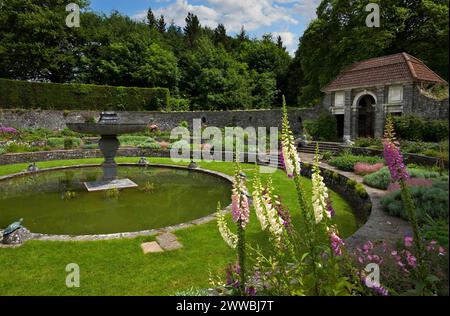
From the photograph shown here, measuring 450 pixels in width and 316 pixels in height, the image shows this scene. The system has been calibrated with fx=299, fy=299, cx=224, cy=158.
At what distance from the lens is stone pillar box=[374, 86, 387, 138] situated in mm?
20297

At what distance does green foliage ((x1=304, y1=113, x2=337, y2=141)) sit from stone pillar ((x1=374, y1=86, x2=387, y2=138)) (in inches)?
137

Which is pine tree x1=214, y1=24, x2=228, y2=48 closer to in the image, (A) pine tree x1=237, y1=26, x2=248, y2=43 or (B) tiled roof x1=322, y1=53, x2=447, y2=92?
(A) pine tree x1=237, y1=26, x2=248, y2=43

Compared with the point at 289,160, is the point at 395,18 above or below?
above

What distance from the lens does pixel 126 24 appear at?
4353cm

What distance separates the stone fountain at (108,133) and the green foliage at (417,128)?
14996mm

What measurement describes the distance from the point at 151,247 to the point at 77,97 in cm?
2914

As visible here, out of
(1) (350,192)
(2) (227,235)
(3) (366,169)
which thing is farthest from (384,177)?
(2) (227,235)

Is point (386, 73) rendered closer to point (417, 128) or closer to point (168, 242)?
point (417, 128)

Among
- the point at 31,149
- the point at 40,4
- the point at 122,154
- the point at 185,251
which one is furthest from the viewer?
the point at 40,4

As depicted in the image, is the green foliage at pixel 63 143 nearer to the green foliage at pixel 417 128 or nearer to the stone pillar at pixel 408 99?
the green foliage at pixel 417 128

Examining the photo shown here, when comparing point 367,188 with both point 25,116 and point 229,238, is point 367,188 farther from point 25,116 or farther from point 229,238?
point 25,116

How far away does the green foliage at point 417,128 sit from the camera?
16466 mm

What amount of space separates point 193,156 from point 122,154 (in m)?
5.06

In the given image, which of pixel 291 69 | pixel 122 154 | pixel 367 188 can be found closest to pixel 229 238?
pixel 367 188
